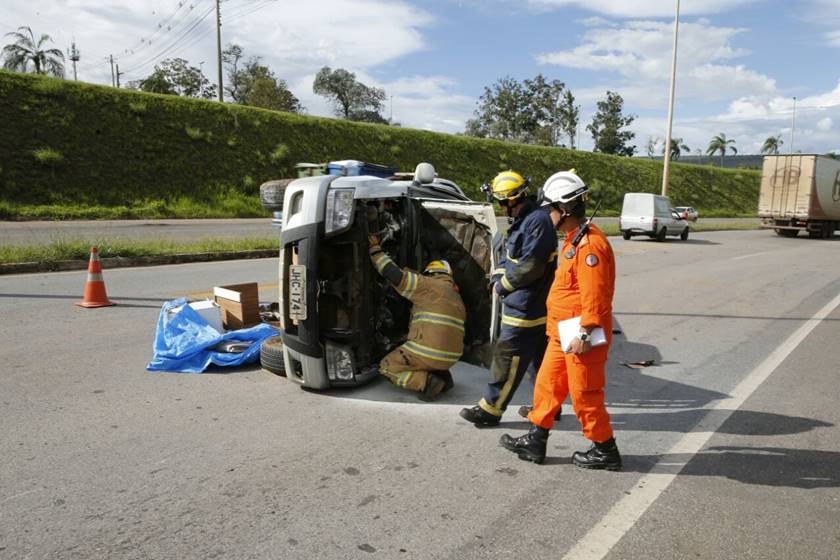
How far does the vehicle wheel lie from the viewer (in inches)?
208

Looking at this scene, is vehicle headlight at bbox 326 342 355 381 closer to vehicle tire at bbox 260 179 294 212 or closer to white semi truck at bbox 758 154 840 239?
vehicle tire at bbox 260 179 294 212

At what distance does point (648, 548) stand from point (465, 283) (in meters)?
2.97

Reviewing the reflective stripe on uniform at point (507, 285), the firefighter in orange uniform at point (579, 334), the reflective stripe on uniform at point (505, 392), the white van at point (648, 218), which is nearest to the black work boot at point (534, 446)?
the firefighter in orange uniform at point (579, 334)

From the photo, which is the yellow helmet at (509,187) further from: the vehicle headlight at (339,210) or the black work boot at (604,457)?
the black work boot at (604,457)

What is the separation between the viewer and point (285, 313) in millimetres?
4855

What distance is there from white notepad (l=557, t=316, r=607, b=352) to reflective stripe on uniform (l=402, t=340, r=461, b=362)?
1.40 metres

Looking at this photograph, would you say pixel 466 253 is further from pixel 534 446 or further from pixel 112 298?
pixel 112 298

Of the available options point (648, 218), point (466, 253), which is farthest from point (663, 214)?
point (466, 253)

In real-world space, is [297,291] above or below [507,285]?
below

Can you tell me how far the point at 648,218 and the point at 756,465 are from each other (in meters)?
19.1

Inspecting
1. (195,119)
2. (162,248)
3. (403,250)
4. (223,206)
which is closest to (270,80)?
(195,119)

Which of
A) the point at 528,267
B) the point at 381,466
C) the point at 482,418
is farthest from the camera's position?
the point at 482,418

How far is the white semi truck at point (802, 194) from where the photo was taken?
88.1ft

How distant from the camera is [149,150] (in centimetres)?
2698
